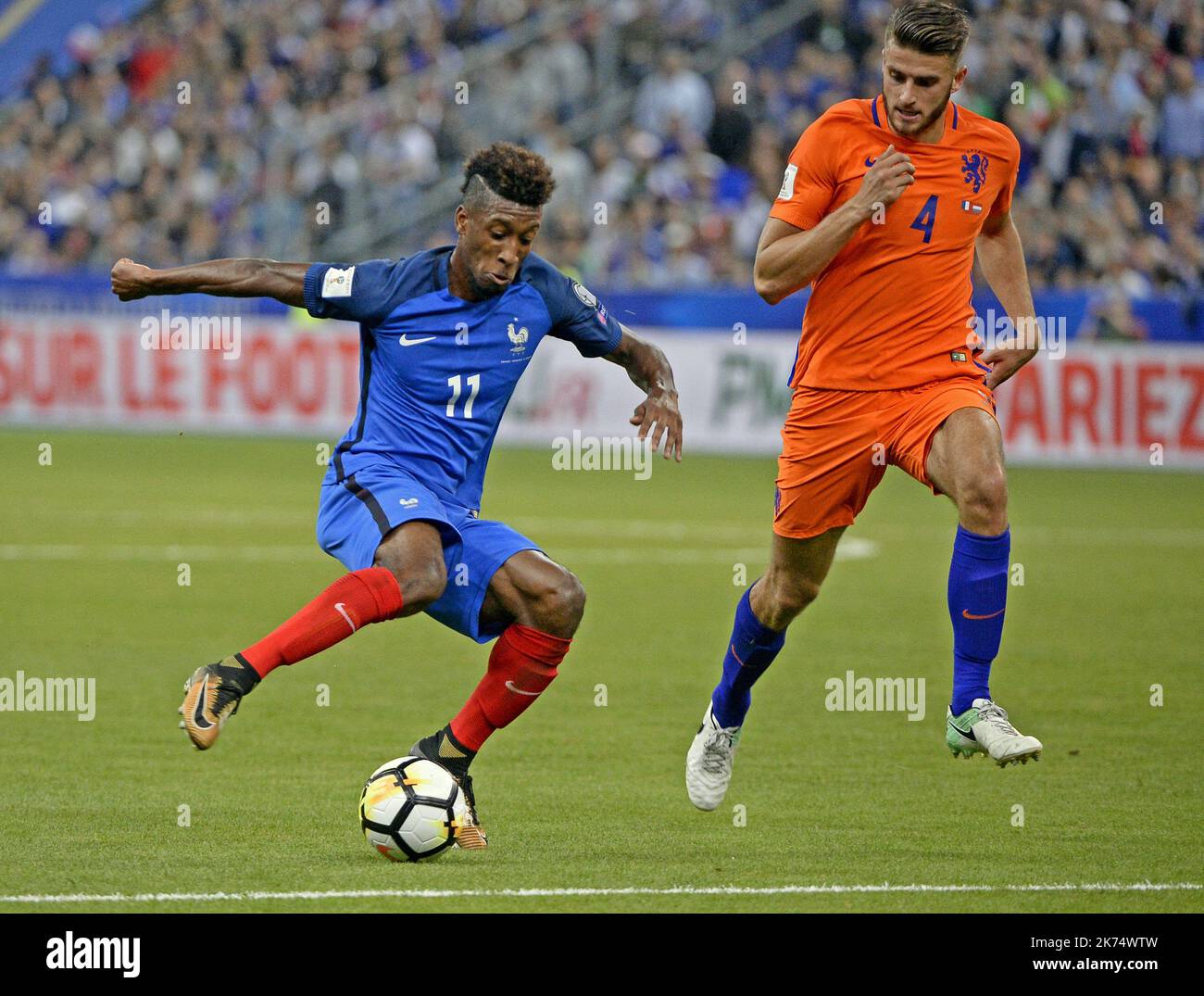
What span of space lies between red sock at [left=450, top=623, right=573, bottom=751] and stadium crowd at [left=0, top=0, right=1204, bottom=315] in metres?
14.3

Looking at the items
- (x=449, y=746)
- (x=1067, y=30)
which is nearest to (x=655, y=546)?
(x=449, y=746)

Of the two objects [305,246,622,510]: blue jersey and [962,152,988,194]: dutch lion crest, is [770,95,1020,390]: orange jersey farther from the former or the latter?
[305,246,622,510]: blue jersey

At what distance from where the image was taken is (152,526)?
51.2 ft

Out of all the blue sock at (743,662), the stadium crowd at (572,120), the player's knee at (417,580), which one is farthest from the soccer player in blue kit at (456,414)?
the stadium crowd at (572,120)

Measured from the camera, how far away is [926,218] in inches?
262

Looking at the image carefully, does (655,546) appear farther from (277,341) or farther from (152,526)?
(277,341)

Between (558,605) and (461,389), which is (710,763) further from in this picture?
(461,389)

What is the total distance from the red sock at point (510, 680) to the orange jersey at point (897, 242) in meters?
1.30

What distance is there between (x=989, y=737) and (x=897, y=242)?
65.1 inches

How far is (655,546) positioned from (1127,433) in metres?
6.71

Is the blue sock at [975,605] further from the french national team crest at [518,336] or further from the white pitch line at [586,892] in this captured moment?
the french national team crest at [518,336]

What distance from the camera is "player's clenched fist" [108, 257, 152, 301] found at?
6.34 meters

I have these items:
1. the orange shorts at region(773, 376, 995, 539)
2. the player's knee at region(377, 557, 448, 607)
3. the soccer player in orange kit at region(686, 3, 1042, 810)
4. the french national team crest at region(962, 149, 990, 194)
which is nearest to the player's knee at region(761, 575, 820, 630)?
the soccer player in orange kit at region(686, 3, 1042, 810)

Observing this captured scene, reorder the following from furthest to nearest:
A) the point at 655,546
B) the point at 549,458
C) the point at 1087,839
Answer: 1. the point at 549,458
2. the point at 655,546
3. the point at 1087,839
